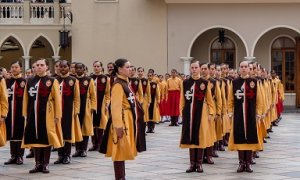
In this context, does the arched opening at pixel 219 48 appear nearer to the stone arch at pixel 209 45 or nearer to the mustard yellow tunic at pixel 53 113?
the stone arch at pixel 209 45

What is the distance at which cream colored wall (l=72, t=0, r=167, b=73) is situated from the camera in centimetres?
3031

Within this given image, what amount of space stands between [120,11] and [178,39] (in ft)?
9.75

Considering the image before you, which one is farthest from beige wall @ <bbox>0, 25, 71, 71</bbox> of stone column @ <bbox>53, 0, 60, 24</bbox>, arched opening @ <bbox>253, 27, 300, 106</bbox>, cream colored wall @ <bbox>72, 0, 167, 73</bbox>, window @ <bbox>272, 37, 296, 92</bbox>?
window @ <bbox>272, 37, 296, 92</bbox>

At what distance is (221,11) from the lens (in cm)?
3027

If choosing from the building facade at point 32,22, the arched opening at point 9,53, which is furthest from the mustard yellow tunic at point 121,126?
the arched opening at point 9,53

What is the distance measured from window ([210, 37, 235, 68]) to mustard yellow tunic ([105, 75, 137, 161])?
72.1 feet

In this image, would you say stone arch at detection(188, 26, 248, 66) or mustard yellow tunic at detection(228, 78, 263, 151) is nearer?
mustard yellow tunic at detection(228, 78, 263, 151)

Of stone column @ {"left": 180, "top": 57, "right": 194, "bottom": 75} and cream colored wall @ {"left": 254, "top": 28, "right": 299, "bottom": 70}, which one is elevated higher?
cream colored wall @ {"left": 254, "top": 28, "right": 299, "bottom": 70}

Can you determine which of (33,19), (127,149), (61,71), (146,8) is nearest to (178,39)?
(146,8)

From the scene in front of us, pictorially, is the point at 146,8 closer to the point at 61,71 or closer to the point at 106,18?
A: the point at 106,18

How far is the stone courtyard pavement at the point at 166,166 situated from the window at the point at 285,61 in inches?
586

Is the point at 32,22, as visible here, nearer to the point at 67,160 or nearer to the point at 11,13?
the point at 11,13

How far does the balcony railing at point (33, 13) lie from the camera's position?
31922 millimetres

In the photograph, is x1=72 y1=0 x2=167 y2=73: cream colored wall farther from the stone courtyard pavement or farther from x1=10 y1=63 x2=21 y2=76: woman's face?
x1=10 y1=63 x2=21 y2=76: woman's face
